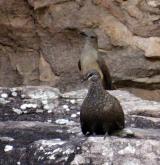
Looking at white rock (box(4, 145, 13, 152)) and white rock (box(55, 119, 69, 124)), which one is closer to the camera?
white rock (box(4, 145, 13, 152))

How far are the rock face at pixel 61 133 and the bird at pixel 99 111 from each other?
0.34 ft

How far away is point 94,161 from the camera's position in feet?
15.7

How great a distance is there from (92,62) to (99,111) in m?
3.12

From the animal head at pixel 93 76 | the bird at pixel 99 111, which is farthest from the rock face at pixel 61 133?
the animal head at pixel 93 76

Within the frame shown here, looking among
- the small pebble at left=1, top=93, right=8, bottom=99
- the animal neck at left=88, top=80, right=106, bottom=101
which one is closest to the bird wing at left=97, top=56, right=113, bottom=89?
the small pebble at left=1, top=93, right=8, bottom=99

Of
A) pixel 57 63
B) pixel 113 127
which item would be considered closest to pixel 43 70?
pixel 57 63

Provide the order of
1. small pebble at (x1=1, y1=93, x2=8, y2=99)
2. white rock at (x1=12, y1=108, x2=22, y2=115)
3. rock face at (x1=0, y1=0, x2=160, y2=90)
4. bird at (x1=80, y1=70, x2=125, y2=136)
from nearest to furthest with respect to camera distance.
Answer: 1. bird at (x1=80, y1=70, x2=125, y2=136)
2. white rock at (x1=12, y1=108, x2=22, y2=115)
3. small pebble at (x1=1, y1=93, x2=8, y2=99)
4. rock face at (x1=0, y1=0, x2=160, y2=90)

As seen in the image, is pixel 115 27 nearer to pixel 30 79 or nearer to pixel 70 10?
pixel 70 10

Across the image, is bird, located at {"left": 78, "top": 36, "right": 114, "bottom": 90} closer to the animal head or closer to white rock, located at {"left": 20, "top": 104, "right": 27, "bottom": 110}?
white rock, located at {"left": 20, "top": 104, "right": 27, "bottom": 110}

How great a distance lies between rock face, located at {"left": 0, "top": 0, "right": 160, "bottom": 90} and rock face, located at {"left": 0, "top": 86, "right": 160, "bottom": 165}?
1.52 metres

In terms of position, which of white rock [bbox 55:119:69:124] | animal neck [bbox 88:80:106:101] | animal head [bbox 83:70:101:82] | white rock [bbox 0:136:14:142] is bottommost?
white rock [bbox 55:119:69:124]

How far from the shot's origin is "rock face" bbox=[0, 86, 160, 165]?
4.83 metres

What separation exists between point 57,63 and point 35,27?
53 centimetres

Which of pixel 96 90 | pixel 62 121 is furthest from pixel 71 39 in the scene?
pixel 96 90
